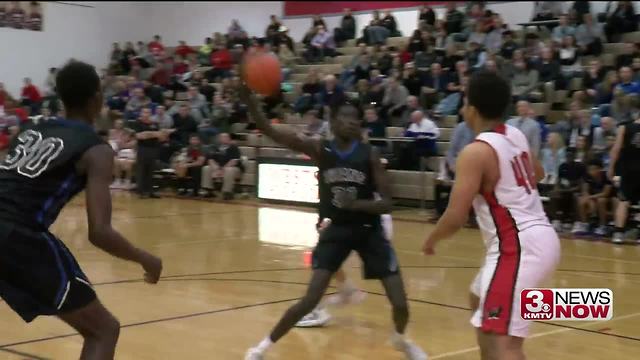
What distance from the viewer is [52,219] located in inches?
148

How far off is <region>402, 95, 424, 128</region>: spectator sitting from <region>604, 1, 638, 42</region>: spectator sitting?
4133 mm

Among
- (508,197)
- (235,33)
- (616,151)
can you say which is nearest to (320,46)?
(235,33)

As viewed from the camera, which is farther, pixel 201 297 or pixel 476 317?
pixel 201 297

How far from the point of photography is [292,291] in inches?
317

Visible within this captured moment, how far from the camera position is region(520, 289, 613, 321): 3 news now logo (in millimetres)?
3941

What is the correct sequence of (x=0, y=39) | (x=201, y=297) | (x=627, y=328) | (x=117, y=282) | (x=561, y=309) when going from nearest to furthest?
(x=561, y=309)
(x=627, y=328)
(x=201, y=297)
(x=117, y=282)
(x=0, y=39)

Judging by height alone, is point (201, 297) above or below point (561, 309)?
below

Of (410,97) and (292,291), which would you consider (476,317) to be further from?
(410,97)

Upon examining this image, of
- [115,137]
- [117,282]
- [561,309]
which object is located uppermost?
[561,309]

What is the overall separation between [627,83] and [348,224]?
33.7 ft

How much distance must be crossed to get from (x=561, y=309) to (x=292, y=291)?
3.86 metres

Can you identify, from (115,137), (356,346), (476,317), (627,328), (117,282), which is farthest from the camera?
(115,137)

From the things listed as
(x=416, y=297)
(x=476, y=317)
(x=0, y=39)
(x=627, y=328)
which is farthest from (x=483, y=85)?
(x=0, y=39)

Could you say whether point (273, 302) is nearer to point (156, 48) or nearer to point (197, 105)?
point (197, 105)
